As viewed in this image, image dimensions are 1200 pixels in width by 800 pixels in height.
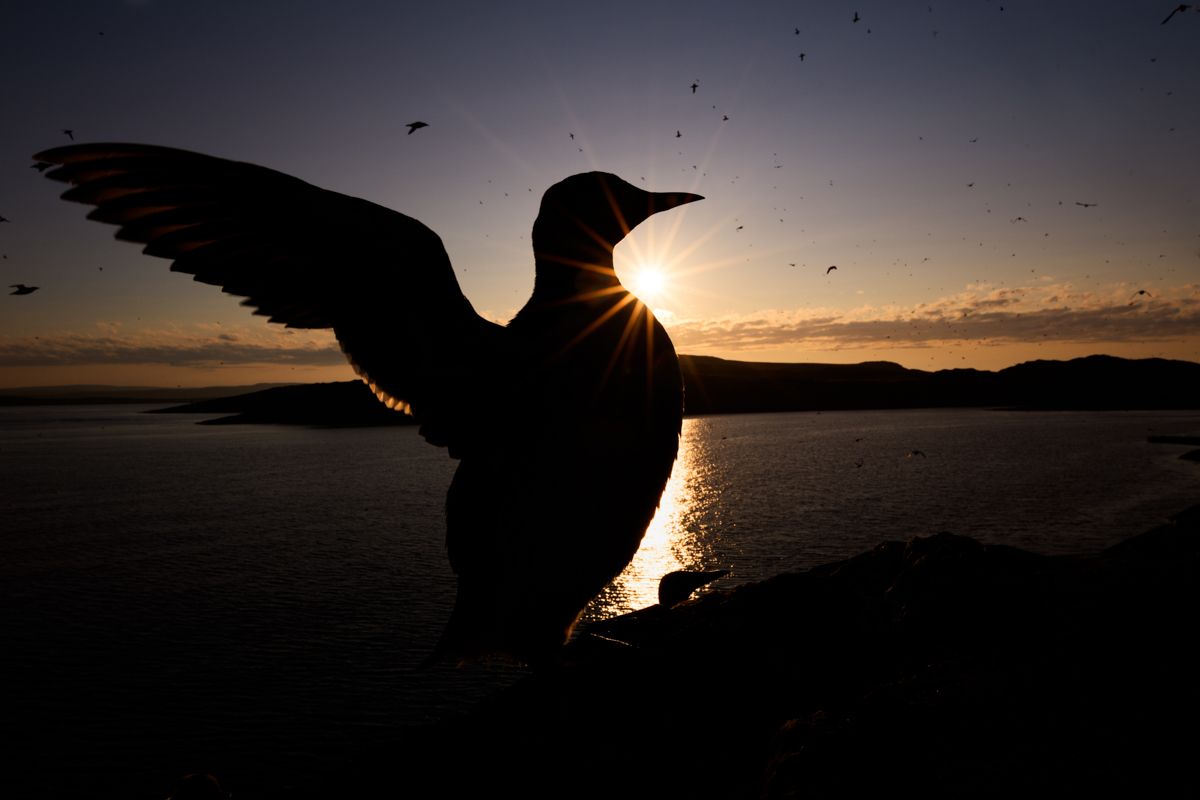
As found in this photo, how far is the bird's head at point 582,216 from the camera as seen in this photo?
4422 millimetres

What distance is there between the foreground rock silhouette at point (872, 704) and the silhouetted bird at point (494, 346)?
0.90m

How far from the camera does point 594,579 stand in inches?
176

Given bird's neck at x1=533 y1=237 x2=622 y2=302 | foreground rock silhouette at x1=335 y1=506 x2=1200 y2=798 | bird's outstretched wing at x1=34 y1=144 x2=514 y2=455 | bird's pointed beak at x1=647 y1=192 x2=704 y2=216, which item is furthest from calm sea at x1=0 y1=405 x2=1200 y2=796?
bird's pointed beak at x1=647 y1=192 x2=704 y2=216

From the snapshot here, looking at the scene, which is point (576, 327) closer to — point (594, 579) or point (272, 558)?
point (594, 579)

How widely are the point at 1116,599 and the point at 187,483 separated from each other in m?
56.1

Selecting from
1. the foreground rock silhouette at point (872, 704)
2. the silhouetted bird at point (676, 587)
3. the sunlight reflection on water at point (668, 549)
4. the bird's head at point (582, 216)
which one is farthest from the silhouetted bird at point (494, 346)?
the silhouetted bird at point (676, 587)

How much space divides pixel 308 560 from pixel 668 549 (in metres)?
14.0

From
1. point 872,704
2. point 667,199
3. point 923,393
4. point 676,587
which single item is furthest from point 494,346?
point 923,393

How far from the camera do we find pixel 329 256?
4207 millimetres

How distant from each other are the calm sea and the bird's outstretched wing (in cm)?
1077

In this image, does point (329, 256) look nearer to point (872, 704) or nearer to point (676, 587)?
point (872, 704)

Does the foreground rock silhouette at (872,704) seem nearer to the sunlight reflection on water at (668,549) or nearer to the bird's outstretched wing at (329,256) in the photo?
the bird's outstretched wing at (329,256)

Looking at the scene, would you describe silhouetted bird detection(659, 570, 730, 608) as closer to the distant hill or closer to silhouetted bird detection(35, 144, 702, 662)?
silhouetted bird detection(35, 144, 702, 662)

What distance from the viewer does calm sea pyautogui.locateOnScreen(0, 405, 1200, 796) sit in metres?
15.1
